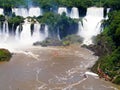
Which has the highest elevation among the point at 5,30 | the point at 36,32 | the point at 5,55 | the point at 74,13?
the point at 74,13

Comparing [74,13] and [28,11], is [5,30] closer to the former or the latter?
[28,11]

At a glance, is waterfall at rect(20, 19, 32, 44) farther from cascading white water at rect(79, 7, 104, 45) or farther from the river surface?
cascading white water at rect(79, 7, 104, 45)

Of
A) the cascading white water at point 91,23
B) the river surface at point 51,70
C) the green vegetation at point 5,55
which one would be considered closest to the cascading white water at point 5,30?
the river surface at point 51,70

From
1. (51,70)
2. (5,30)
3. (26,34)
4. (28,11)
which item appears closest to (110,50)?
(51,70)

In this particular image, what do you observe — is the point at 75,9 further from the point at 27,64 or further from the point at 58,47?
the point at 27,64

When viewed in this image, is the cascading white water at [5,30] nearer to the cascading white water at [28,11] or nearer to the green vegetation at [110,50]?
the cascading white water at [28,11]

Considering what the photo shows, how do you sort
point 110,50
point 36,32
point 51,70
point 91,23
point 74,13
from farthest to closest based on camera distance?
1. point 74,13
2. point 91,23
3. point 36,32
4. point 110,50
5. point 51,70

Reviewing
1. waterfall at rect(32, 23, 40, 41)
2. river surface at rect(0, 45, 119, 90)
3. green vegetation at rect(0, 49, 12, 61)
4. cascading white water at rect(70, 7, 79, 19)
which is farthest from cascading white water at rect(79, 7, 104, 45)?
green vegetation at rect(0, 49, 12, 61)
